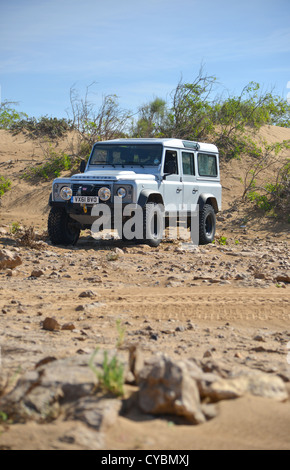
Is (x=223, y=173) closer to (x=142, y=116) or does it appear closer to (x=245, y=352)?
(x=142, y=116)

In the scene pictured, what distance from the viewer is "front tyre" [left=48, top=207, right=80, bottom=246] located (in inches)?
367

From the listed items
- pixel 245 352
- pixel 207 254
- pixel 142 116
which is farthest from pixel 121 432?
pixel 142 116

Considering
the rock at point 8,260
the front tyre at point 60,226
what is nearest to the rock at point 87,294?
the rock at point 8,260

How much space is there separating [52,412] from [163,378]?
561mm

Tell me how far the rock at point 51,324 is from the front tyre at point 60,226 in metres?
4.82

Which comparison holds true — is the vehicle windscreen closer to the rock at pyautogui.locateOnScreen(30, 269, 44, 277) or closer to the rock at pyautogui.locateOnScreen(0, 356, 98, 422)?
the rock at pyautogui.locateOnScreen(30, 269, 44, 277)

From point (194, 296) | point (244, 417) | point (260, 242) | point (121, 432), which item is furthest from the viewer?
point (260, 242)

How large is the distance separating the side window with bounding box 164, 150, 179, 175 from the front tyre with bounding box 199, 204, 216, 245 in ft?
3.68

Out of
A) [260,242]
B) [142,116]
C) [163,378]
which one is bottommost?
[260,242]

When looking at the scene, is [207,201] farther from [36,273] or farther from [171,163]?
[36,273]

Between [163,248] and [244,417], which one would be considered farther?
[163,248]

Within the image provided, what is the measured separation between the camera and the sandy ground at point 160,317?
102 inches

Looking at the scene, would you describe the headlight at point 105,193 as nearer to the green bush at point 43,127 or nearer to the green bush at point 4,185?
the green bush at point 4,185

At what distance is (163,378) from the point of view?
9.11ft
